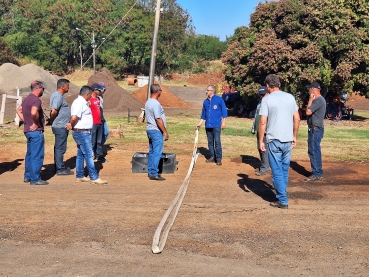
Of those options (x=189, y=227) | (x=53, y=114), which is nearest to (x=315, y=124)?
(x=189, y=227)

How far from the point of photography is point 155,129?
10031mm

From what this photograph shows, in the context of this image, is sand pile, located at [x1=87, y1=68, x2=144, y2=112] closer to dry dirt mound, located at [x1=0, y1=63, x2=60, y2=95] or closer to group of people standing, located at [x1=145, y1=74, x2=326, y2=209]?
dry dirt mound, located at [x1=0, y1=63, x2=60, y2=95]

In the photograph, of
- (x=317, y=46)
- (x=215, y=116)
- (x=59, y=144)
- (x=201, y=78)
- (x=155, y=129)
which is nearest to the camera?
(x=155, y=129)

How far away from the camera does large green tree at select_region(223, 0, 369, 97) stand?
2403cm

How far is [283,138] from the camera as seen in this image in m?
7.78

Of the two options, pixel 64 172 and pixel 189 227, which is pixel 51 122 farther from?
pixel 189 227

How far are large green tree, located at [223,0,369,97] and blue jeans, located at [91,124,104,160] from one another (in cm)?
1376

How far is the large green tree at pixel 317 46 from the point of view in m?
24.0

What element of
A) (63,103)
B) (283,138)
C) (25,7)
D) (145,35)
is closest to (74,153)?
(63,103)

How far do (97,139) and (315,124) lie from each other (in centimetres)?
505

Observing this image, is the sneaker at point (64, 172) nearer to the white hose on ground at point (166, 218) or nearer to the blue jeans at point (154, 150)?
the blue jeans at point (154, 150)

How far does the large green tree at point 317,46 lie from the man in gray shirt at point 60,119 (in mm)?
15525

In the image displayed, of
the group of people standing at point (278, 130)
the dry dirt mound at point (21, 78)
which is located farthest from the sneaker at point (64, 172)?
the dry dirt mound at point (21, 78)

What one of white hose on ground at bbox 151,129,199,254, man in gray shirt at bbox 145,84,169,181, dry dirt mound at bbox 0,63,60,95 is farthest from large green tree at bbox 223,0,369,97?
dry dirt mound at bbox 0,63,60,95
